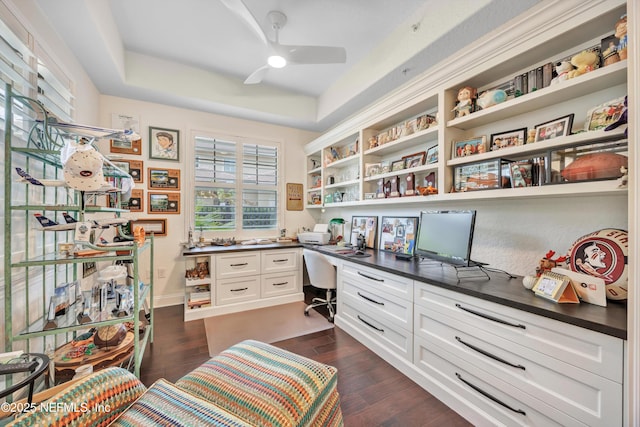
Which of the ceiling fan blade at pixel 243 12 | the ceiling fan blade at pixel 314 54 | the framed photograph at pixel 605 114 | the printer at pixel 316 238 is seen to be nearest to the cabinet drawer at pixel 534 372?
the framed photograph at pixel 605 114

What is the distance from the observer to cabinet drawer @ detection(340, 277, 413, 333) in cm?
178

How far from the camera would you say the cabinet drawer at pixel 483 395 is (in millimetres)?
1122

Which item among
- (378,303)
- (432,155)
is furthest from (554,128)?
(378,303)

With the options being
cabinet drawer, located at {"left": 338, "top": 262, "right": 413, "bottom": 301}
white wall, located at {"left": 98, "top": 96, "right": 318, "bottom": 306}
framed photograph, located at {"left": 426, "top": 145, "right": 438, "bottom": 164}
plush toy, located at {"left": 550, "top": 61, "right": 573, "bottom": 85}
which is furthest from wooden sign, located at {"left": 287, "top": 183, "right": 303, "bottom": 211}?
plush toy, located at {"left": 550, "top": 61, "right": 573, "bottom": 85}

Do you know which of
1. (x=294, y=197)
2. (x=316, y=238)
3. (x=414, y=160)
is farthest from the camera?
(x=294, y=197)

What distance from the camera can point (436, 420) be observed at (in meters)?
1.39

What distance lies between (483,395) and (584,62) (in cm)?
185

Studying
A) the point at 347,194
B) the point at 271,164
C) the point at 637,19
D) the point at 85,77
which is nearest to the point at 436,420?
the point at 637,19

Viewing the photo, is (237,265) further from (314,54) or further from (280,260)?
(314,54)

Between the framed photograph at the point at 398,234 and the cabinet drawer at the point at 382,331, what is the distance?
29.1 inches

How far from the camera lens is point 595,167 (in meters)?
1.17

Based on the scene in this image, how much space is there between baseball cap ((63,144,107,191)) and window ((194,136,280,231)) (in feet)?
6.84

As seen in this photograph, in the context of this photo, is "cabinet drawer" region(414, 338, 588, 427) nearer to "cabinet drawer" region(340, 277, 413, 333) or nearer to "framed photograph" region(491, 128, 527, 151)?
"cabinet drawer" region(340, 277, 413, 333)

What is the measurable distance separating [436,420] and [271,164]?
3.42 meters
